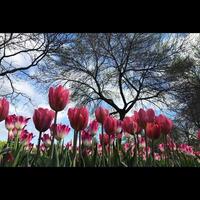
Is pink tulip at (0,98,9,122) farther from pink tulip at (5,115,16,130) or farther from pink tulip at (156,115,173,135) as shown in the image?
pink tulip at (156,115,173,135)

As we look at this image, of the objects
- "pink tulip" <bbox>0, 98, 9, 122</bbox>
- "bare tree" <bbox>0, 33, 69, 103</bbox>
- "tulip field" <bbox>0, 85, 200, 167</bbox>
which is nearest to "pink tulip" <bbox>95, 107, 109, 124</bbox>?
"tulip field" <bbox>0, 85, 200, 167</bbox>

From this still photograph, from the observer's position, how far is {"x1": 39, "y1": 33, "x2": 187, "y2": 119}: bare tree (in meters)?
6.61

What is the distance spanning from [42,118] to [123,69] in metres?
5.86

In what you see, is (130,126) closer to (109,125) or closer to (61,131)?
(109,125)

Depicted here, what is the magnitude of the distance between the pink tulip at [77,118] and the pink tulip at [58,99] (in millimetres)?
39

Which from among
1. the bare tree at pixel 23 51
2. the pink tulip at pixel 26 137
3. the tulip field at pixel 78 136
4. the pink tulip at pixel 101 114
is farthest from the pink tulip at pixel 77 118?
the bare tree at pixel 23 51

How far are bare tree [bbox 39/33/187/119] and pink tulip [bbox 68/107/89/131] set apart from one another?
558 cm

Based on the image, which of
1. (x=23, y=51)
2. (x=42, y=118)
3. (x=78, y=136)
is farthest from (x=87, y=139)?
(x=23, y=51)

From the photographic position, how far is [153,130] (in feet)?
3.68

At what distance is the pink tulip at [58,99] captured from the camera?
34.8 inches

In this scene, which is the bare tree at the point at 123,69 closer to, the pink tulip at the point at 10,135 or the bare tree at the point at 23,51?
the bare tree at the point at 23,51
